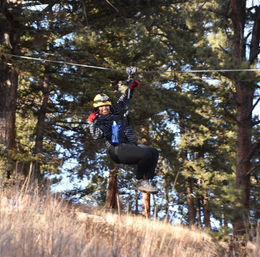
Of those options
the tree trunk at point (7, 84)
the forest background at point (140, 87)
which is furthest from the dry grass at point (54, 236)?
the tree trunk at point (7, 84)

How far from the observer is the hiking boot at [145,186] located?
6.66 metres

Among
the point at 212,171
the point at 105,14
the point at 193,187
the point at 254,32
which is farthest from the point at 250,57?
the point at 193,187

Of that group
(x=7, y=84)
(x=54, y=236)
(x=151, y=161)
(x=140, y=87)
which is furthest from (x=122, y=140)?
(x=140, y=87)

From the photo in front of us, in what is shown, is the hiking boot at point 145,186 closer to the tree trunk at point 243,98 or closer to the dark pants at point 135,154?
the dark pants at point 135,154

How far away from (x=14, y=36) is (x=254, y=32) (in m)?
6.95

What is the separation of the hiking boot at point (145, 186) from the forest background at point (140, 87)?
1.94ft

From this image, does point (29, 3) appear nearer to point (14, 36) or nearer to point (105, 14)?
point (14, 36)

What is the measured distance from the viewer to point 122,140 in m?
6.79

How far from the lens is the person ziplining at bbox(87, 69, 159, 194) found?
21.6 feet

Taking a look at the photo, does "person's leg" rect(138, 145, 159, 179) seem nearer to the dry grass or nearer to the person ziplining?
the person ziplining

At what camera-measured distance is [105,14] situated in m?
11.9

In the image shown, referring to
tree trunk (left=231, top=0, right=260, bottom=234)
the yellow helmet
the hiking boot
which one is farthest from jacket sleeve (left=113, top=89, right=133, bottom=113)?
tree trunk (left=231, top=0, right=260, bottom=234)

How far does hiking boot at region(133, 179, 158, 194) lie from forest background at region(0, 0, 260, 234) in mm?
592

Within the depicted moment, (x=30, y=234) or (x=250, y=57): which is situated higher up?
(x=250, y=57)
